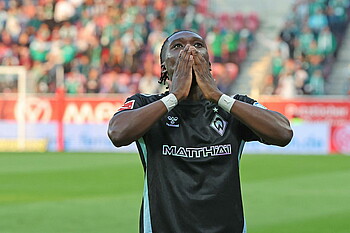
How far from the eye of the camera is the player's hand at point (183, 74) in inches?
133

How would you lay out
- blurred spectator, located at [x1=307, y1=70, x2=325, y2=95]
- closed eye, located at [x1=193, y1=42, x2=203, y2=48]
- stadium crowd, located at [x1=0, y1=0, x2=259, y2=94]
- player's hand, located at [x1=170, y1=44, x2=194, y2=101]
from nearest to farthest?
player's hand, located at [x1=170, y1=44, x2=194, y2=101], closed eye, located at [x1=193, y1=42, x2=203, y2=48], blurred spectator, located at [x1=307, y1=70, x2=325, y2=95], stadium crowd, located at [x1=0, y1=0, x2=259, y2=94]

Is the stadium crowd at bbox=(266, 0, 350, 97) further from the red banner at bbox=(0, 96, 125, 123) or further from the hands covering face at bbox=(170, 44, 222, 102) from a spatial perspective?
the hands covering face at bbox=(170, 44, 222, 102)

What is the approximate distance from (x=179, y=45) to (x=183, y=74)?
0.20 meters

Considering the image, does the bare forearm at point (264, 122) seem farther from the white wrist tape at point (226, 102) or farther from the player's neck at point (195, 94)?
the player's neck at point (195, 94)

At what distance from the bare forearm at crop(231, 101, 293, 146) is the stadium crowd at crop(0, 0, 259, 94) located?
19.2m

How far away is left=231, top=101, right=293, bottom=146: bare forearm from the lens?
344cm

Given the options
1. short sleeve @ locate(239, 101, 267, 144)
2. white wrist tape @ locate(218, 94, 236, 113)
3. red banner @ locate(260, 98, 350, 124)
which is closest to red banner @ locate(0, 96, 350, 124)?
red banner @ locate(260, 98, 350, 124)

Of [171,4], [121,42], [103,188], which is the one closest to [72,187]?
[103,188]

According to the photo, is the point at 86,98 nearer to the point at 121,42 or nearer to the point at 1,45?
the point at 121,42

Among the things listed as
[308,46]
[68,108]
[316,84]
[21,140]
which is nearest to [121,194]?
[21,140]

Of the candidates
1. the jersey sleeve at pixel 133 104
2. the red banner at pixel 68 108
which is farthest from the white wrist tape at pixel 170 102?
the red banner at pixel 68 108

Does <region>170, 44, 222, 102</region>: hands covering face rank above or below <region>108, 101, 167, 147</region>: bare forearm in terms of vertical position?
above

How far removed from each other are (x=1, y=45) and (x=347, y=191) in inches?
670

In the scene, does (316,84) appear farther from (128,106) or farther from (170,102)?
(170,102)
